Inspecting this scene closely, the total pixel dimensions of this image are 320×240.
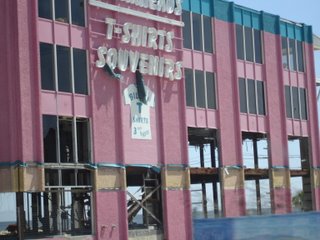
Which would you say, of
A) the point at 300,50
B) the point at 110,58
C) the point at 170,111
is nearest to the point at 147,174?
the point at 170,111

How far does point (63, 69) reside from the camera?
34.2 m

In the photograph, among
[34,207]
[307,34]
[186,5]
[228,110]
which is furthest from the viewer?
[307,34]

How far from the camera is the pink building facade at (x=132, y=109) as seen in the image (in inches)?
1284

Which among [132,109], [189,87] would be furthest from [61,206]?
[189,87]

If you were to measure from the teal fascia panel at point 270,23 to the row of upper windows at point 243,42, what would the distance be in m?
0.83

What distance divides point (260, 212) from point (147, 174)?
961cm

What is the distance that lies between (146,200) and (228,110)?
7.90 metres

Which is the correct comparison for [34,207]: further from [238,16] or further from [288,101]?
[288,101]

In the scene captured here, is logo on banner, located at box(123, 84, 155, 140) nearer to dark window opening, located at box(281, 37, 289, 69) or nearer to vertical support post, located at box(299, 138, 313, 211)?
dark window opening, located at box(281, 37, 289, 69)

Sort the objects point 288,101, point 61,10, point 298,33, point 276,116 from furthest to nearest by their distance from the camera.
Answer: point 298,33 → point 288,101 → point 276,116 → point 61,10

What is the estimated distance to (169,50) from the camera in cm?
3909

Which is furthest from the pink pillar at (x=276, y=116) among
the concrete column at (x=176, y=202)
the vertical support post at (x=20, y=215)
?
the vertical support post at (x=20, y=215)

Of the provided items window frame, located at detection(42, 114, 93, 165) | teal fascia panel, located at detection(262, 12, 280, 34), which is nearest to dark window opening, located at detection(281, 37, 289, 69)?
teal fascia panel, located at detection(262, 12, 280, 34)

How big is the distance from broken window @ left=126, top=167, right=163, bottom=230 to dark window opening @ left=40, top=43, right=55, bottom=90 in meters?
6.44
